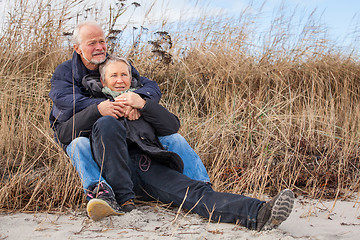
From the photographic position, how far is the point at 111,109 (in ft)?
9.29

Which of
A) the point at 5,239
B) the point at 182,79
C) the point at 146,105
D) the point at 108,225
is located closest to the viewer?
the point at 5,239

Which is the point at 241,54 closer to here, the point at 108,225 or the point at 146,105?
the point at 146,105

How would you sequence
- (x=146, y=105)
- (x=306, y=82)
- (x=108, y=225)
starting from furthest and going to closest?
1. (x=306, y=82)
2. (x=146, y=105)
3. (x=108, y=225)

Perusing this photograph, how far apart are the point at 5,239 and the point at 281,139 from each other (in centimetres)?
310

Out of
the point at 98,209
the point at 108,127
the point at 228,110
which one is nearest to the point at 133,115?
the point at 108,127

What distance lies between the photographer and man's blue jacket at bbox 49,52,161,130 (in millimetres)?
3020

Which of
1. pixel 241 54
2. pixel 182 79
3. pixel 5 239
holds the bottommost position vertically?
pixel 5 239

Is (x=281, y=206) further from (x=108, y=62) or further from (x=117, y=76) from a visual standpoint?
(x=108, y=62)

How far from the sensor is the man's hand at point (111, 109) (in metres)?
2.82

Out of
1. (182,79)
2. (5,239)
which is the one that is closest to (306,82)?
(182,79)

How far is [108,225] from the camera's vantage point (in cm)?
238

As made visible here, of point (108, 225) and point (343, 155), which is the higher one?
point (343, 155)

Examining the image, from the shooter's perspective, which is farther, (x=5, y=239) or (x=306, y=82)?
(x=306, y=82)

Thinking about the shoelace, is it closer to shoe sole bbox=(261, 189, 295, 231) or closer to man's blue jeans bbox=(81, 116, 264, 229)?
man's blue jeans bbox=(81, 116, 264, 229)
